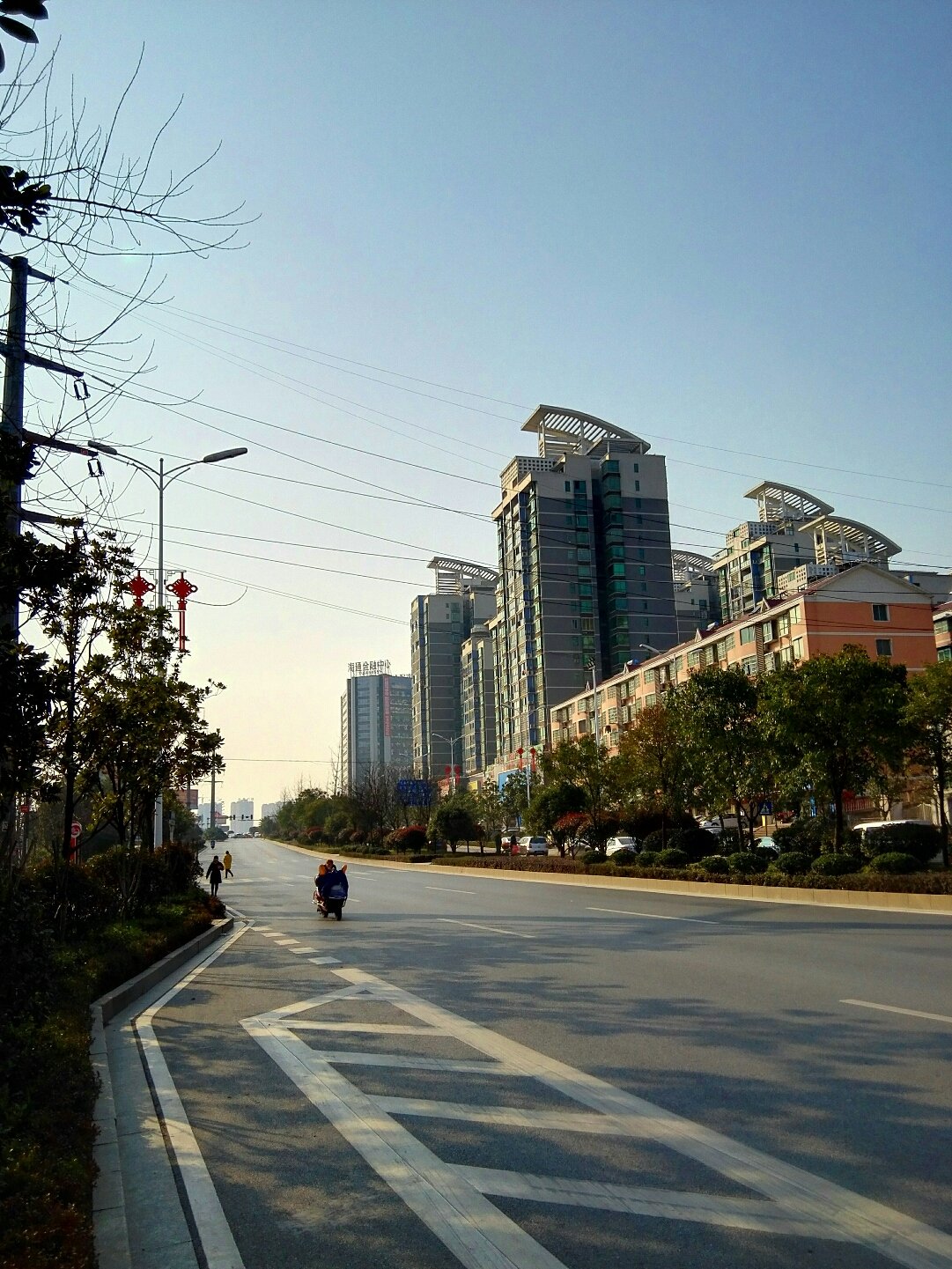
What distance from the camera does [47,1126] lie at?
18.1 ft

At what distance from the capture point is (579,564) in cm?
11419

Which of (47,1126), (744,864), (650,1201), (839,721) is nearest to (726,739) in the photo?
(839,721)

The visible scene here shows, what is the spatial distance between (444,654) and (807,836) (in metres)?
128

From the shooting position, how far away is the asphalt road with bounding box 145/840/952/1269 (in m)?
4.45

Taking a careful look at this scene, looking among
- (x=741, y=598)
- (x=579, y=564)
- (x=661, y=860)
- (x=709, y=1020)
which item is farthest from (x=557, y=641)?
(x=709, y=1020)

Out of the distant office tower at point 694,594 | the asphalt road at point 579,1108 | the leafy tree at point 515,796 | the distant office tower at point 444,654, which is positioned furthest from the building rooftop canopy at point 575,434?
the asphalt road at point 579,1108

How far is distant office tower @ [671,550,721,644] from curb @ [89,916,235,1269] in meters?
132

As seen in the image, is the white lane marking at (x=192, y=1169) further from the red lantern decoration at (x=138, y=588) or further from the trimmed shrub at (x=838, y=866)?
the trimmed shrub at (x=838, y=866)

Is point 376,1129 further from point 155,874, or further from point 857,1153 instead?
point 155,874

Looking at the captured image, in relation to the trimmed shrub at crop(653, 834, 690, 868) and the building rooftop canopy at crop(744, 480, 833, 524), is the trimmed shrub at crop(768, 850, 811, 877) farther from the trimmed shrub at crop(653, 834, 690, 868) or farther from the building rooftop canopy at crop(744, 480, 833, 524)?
the building rooftop canopy at crop(744, 480, 833, 524)

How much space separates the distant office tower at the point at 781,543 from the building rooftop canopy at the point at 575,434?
1600 centimetres

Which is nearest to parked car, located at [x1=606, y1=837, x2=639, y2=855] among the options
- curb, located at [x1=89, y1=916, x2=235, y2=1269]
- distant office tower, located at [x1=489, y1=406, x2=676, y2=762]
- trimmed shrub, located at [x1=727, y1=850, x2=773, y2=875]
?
trimmed shrub, located at [x1=727, y1=850, x2=773, y2=875]

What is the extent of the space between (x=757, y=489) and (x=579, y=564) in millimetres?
25174

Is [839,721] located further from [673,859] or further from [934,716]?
[673,859]
